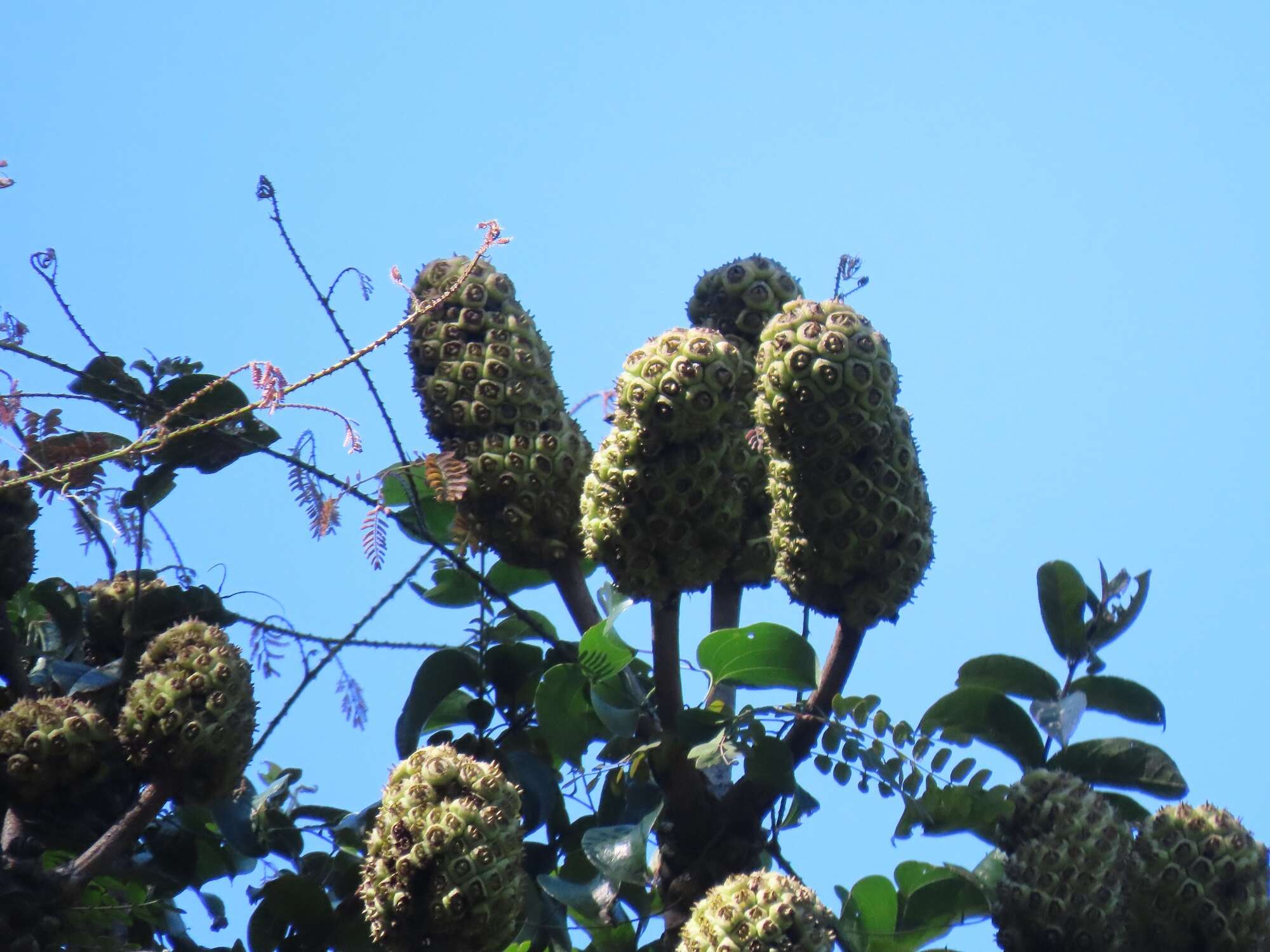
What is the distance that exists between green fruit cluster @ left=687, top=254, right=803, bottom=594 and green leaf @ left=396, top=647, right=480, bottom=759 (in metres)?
0.60

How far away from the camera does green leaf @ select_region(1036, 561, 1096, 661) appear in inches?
130

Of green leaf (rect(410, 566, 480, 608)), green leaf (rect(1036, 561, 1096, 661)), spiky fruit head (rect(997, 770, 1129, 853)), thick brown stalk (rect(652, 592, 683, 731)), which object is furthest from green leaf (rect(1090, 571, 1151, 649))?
green leaf (rect(410, 566, 480, 608))

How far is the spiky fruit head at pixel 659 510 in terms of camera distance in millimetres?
2656

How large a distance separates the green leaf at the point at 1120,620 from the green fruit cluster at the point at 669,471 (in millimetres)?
1003

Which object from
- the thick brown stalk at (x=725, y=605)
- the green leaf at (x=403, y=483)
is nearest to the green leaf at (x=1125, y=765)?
the thick brown stalk at (x=725, y=605)

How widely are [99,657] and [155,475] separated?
45cm

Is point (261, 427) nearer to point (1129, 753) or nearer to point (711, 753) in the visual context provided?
point (711, 753)

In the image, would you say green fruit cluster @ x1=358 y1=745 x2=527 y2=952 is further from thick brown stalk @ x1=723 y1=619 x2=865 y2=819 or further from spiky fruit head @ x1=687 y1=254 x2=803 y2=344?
spiky fruit head @ x1=687 y1=254 x2=803 y2=344

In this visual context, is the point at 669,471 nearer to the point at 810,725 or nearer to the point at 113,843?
the point at 810,725

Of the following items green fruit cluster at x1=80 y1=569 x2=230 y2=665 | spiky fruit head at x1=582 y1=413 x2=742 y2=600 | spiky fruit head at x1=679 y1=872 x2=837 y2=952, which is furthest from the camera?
green fruit cluster at x1=80 y1=569 x2=230 y2=665

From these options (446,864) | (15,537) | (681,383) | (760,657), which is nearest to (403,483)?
(15,537)

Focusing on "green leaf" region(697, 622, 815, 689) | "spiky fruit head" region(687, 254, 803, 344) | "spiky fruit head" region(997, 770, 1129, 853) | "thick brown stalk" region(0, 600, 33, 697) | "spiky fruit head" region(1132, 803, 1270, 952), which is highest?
"spiky fruit head" region(687, 254, 803, 344)

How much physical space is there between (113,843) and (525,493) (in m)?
1.04

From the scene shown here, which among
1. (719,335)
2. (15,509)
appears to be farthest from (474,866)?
(15,509)
